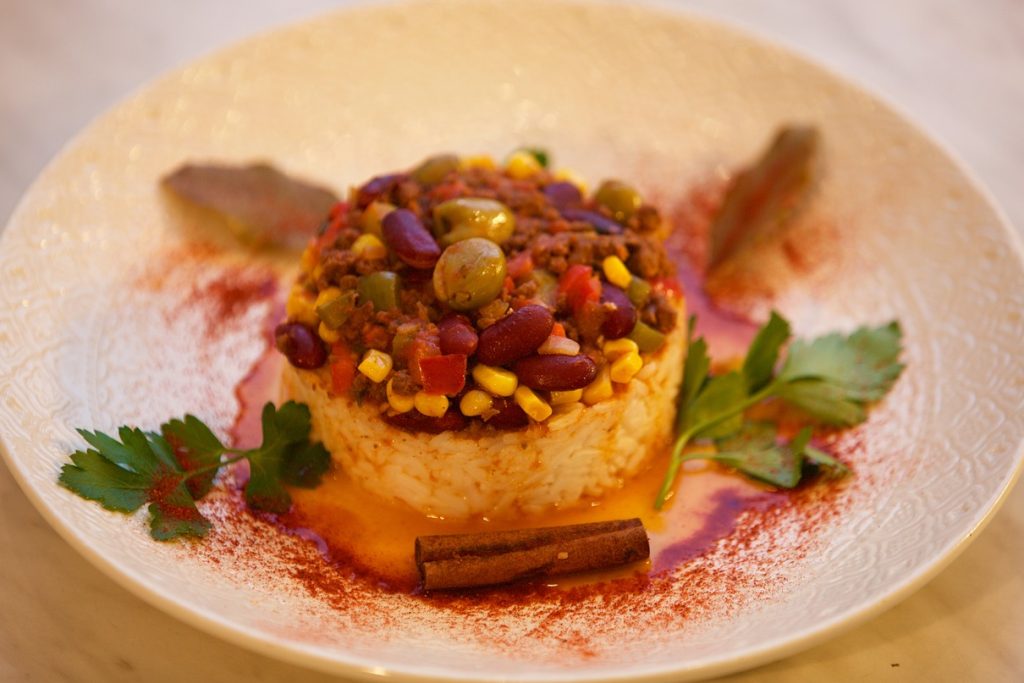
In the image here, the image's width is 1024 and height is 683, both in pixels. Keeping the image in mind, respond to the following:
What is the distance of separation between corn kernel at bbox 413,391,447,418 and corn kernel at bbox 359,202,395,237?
724 millimetres

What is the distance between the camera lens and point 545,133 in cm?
508

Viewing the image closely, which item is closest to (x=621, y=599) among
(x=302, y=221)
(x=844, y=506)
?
(x=844, y=506)

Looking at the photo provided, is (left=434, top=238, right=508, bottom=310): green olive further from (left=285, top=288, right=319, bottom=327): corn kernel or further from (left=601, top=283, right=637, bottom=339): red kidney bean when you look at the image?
(left=285, top=288, right=319, bottom=327): corn kernel

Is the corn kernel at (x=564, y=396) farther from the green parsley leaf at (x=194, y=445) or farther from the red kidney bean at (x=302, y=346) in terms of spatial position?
the green parsley leaf at (x=194, y=445)

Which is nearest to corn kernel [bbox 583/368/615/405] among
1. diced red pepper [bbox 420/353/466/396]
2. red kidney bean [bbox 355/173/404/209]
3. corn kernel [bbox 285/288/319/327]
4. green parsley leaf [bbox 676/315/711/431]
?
diced red pepper [bbox 420/353/466/396]

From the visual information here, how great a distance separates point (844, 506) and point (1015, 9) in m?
4.28

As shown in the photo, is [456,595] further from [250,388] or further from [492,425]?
[250,388]

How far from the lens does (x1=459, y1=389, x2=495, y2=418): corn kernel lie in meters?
3.37

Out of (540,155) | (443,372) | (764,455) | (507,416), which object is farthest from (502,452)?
(540,155)

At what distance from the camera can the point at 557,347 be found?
11.2 ft

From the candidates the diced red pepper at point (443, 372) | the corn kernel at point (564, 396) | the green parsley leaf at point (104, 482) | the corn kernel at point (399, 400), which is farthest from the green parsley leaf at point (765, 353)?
the green parsley leaf at point (104, 482)

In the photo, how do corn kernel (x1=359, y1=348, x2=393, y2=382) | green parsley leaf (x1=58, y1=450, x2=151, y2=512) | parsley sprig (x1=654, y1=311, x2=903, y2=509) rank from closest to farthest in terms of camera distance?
1. green parsley leaf (x1=58, y1=450, x2=151, y2=512)
2. corn kernel (x1=359, y1=348, x2=393, y2=382)
3. parsley sprig (x1=654, y1=311, x2=903, y2=509)

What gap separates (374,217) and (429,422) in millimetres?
836

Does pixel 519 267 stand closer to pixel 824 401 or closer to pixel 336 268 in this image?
pixel 336 268
